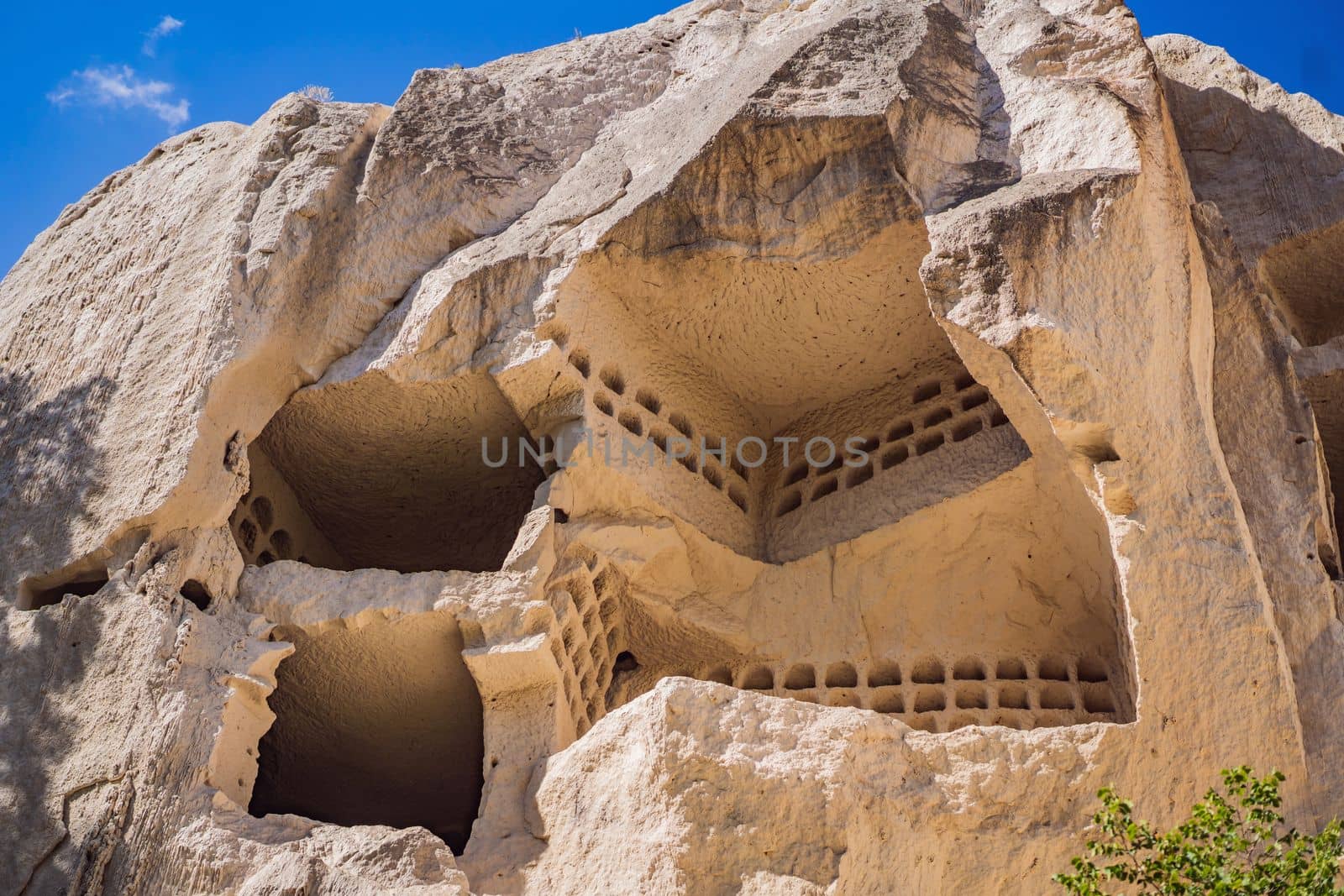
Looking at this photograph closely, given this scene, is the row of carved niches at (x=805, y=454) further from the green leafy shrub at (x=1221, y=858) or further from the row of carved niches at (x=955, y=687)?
the green leafy shrub at (x=1221, y=858)

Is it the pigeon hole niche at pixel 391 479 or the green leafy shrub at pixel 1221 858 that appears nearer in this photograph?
the green leafy shrub at pixel 1221 858

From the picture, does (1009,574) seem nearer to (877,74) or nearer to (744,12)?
Answer: (877,74)

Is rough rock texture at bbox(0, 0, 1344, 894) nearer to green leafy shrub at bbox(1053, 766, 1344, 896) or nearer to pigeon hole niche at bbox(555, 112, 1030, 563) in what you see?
pigeon hole niche at bbox(555, 112, 1030, 563)

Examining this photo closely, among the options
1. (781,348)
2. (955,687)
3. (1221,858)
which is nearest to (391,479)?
(781,348)

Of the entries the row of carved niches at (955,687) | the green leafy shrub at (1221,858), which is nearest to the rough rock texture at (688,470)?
the row of carved niches at (955,687)

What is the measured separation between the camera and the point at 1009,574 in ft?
25.3

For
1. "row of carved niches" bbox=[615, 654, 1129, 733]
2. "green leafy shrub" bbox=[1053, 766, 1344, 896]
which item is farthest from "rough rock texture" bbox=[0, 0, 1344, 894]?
"green leafy shrub" bbox=[1053, 766, 1344, 896]

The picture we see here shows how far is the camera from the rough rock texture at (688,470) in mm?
5844

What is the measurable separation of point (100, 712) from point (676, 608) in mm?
2990

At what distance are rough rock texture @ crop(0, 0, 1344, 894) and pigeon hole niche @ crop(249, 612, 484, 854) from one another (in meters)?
0.03

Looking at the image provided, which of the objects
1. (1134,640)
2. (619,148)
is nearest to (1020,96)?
(619,148)

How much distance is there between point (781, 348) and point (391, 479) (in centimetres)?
248

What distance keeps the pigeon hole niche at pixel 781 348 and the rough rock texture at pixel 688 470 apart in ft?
0.09

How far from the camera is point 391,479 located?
28.1ft
